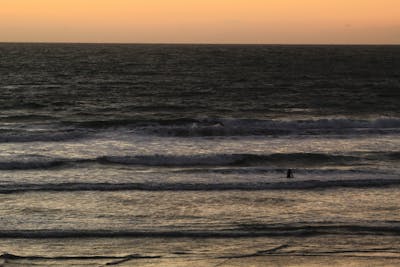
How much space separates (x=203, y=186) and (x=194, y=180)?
37.2 inches

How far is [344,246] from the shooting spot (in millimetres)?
11742

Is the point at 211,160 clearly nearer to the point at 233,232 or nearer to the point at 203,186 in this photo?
the point at 203,186

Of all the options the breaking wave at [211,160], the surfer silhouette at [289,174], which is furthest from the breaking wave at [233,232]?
the breaking wave at [211,160]

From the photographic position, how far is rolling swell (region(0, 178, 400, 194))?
16.5 meters

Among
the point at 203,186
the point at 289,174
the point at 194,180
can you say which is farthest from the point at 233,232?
the point at 289,174

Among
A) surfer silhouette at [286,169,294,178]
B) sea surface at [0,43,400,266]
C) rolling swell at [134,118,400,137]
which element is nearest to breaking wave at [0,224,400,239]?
sea surface at [0,43,400,266]

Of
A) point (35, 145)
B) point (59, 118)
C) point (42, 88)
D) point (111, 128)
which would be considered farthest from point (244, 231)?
point (42, 88)

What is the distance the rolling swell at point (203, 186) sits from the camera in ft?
54.1

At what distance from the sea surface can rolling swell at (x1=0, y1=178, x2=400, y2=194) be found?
53mm

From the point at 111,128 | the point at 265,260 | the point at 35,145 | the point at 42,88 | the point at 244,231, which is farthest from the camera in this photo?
the point at 42,88

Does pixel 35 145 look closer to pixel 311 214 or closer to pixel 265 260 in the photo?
pixel 311 214

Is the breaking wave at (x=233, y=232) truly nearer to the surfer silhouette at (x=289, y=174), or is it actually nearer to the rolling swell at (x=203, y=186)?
the rolling swell at (x=203, y=186)

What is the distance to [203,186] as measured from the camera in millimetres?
17031

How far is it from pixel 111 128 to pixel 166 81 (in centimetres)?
2681
